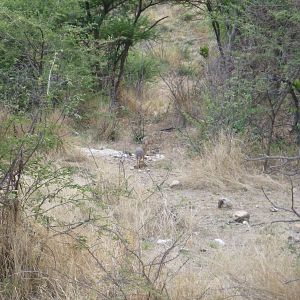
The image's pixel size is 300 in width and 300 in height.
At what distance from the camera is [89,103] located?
1124 cm

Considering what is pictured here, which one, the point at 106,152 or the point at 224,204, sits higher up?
the point at 224,204

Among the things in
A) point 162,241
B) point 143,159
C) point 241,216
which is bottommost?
point 143,159

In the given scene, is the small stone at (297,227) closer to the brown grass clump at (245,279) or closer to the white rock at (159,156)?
the brown grass clump at (245,279)

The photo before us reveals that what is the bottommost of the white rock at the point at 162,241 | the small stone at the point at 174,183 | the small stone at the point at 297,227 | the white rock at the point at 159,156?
the white rock at the point at 159,156

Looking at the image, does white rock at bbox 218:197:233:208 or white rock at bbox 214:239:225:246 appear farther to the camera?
white rock at bbox 218:197:233:208

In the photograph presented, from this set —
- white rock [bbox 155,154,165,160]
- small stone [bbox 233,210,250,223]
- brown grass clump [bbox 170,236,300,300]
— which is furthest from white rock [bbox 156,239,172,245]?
white rock [bbox 155,154,165,160]

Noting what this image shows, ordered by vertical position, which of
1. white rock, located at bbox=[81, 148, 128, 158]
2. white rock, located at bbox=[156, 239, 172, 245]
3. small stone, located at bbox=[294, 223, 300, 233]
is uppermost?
white rock, located at bbox=[156, 239, 172, 245]

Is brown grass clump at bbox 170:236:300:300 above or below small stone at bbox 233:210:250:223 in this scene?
above

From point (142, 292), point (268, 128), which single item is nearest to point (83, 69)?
point (268, 128)

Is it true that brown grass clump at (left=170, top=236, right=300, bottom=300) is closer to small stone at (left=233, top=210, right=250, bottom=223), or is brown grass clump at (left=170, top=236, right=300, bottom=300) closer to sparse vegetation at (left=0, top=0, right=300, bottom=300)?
sparse vegetation at (left=0, top=0, right=300, bottom=300)

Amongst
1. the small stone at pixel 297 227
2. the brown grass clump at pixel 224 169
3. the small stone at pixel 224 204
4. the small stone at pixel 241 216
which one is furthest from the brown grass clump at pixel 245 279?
the brown grass clump at pixel 224 169

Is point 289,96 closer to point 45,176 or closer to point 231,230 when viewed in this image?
point 231,230

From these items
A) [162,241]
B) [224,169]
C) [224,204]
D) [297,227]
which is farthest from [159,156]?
[162,241]

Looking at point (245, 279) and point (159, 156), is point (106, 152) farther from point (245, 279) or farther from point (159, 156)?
point (245, 279)
